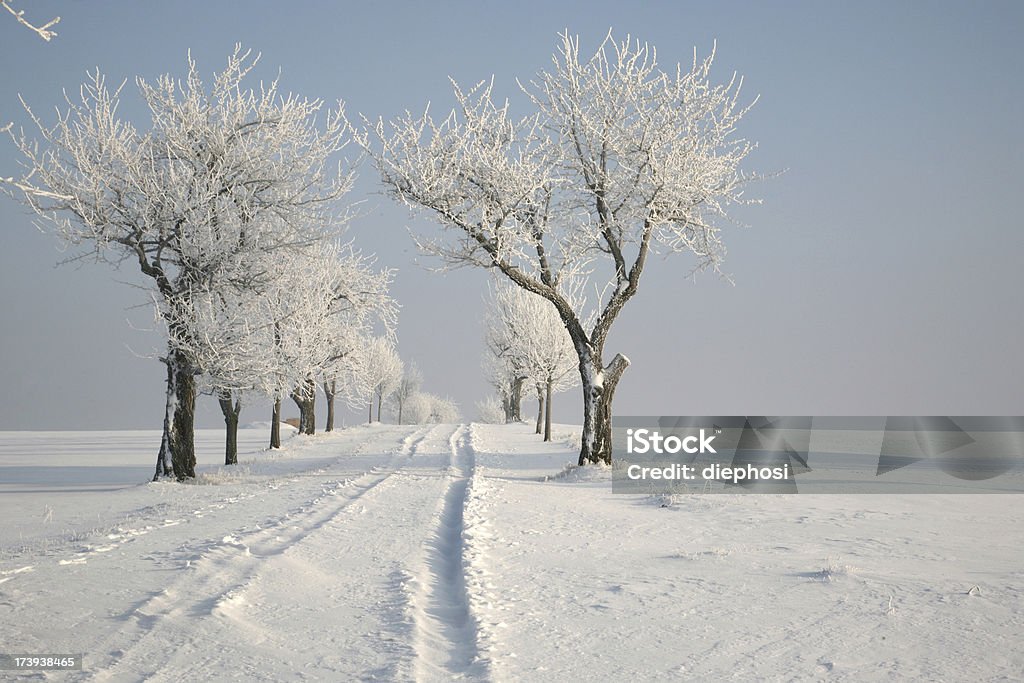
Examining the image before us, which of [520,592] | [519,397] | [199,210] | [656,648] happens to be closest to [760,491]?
[520,592]

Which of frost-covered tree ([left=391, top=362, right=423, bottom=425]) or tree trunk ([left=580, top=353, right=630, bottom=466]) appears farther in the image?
frost-covered tree ([left=391, top=362, right=423, bottom=425])

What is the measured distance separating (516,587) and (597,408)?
11663 millimetres

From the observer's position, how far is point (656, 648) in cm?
526

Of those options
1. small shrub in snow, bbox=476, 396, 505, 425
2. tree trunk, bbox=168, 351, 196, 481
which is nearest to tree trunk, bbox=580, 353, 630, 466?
tree trunk, bbox=168, 351, 196, 481

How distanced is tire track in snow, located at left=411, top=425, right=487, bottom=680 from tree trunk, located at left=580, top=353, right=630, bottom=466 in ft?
26.5

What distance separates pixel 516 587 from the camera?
22.7ft

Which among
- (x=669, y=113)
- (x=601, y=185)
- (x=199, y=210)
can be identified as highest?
(x=669, y=113)

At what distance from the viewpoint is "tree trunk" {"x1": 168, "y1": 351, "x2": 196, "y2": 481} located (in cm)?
1689

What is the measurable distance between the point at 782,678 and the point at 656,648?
862 mm

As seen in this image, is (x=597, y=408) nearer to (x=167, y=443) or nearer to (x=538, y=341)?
(x=167, y=443)

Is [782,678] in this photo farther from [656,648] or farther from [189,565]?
[189,565]

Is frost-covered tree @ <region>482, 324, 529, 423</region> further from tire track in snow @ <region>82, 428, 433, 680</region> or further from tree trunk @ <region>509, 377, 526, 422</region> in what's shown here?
tire track in snow @ <region>82, 428, 433, 680</region>

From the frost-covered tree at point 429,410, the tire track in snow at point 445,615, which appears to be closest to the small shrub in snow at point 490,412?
the frost-covered tree at point 429,410

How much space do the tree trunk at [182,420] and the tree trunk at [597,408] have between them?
865 centimetres
